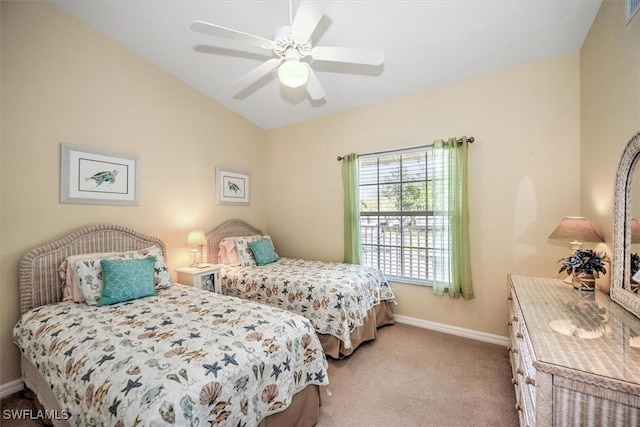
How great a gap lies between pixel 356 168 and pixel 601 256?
7.77 feet

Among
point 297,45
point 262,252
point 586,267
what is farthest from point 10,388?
point 586,267

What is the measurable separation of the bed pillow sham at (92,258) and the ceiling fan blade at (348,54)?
7.60 feet

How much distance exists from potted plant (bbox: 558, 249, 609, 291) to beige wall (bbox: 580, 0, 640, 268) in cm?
15

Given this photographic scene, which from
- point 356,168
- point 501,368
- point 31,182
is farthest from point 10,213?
point 501,368

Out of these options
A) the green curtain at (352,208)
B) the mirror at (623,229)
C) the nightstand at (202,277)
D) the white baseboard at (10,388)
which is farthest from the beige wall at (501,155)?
the white baseboard at (10,388)

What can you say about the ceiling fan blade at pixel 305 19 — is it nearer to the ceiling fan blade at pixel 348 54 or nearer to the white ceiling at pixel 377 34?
the ceiling fan blade at pixel 348 54

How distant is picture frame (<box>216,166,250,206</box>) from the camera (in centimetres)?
372

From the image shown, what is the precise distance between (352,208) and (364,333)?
→ 1.50 metres

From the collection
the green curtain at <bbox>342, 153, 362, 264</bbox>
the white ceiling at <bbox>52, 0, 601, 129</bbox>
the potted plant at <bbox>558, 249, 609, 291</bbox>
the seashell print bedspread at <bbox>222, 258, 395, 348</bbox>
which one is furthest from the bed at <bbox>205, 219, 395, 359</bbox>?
the white ceiling at <bbox>52, 0, 601, 129</bbox>

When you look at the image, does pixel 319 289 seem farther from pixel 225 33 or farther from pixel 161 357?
pixel 225 33

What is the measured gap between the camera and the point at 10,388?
2055 mm

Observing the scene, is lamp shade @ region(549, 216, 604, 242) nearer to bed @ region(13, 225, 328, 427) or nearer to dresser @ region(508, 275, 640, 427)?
dresser @ region(508, 275, 640, 427)

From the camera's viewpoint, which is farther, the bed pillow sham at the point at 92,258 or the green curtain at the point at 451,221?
the green curtain at the point at 451,221

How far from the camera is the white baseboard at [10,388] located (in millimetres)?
2016
